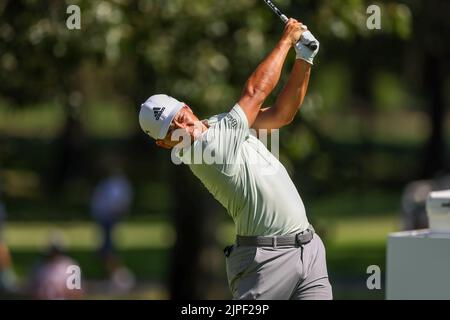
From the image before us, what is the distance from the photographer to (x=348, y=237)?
27734mm

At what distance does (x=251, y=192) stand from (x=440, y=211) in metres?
1.88

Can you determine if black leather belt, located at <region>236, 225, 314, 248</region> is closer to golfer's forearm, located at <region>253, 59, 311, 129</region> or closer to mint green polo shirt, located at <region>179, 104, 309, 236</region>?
mint green polo shirt, located at <region>179, 104, 309, 236</region>

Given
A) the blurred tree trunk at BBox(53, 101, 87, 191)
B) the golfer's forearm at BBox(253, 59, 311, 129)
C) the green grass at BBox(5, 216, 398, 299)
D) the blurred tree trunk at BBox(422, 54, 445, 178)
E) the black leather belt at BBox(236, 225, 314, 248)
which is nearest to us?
the black leather belt at BBox(236, 225, 314, 248)

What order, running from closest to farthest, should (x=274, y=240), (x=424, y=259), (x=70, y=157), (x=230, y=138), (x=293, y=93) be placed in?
(x=230, y=138), (x=274, y=240), (x=293, y=93), (x=424, y=259), (x=70, y=157)

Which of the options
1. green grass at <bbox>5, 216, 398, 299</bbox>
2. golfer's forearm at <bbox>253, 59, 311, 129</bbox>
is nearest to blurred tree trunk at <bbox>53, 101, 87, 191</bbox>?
green grass at <bbox>5, 216, 398, 299</bbox>

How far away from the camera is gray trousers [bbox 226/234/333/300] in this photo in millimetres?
7281

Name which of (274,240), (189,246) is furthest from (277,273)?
(189,246)

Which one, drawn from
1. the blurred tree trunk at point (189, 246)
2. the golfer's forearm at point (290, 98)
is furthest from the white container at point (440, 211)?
the blurred tree trunk at point (189, 246)

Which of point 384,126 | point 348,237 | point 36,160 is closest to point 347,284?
point 348,237

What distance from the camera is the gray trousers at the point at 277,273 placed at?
7281mm

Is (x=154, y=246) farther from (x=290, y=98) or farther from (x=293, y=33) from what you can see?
(x=293, y=33)

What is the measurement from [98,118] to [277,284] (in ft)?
192

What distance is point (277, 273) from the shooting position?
23.9ft
